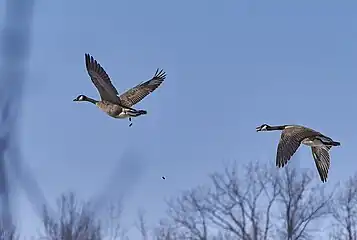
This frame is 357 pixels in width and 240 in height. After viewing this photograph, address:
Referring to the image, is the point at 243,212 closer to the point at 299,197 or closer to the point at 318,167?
the point at 299,197

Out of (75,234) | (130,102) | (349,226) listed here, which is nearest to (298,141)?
(130,102)

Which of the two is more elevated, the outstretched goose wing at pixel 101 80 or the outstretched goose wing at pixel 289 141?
the outstretched goose wing at pixel 101 80

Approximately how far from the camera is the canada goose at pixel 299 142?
14289mm

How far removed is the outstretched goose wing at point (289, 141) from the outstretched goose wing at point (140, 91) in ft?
9.61

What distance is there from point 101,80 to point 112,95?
2.27 ft

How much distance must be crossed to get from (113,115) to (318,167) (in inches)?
185

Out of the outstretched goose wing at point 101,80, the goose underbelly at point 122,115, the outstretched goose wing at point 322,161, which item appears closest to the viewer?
the goose underbelly at point 122,115

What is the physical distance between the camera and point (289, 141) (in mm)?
14711

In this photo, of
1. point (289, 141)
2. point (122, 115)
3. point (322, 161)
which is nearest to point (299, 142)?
point (289, 141)

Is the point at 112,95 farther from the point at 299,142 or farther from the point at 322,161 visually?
the point at 322,161

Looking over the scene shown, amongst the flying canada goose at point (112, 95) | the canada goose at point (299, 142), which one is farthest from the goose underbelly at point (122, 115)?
the canada goose at point (299, 142)

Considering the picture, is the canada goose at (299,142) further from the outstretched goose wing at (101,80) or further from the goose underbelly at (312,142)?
the outstretched goose wing at (101,80)

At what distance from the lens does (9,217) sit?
387 centimetres

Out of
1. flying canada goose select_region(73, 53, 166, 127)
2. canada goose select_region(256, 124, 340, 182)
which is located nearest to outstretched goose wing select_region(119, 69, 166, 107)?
flying canada goose select_region(73, 53, 166, 127)
